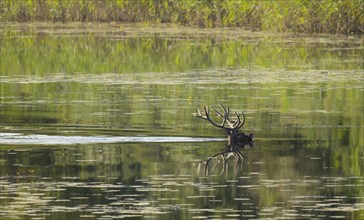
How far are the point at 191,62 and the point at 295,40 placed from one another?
4.23 m

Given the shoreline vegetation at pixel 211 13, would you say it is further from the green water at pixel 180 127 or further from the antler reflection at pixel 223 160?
the antler reflection at pixel 223 160

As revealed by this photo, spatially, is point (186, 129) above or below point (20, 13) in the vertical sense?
below

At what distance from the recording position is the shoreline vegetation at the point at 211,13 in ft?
98.0

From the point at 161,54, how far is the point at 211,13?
22.4ft

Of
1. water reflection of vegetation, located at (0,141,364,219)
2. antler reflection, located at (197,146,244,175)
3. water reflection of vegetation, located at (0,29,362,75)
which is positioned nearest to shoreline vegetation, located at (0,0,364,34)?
water reflection of vegetation, located at (0,29,362,75)

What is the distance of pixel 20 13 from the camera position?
124 ft

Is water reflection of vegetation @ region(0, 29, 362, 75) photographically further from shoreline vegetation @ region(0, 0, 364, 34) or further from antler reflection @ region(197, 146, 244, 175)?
antler reflection @ region(197, 146, 244, 175)

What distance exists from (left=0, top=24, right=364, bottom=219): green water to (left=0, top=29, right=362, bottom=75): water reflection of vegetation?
4 cm

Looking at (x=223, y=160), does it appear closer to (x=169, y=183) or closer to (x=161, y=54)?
(x=169, y=183)

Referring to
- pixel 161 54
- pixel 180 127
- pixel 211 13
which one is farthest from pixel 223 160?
pixel 211 13

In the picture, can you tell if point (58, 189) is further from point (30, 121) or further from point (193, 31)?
point (193, 31)

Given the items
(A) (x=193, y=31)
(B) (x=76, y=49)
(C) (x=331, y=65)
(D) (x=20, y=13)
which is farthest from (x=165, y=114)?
(D) (x=20, y=13)

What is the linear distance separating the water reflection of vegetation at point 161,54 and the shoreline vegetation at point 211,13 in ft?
2.84

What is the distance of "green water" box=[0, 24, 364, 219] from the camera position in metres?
10.3
